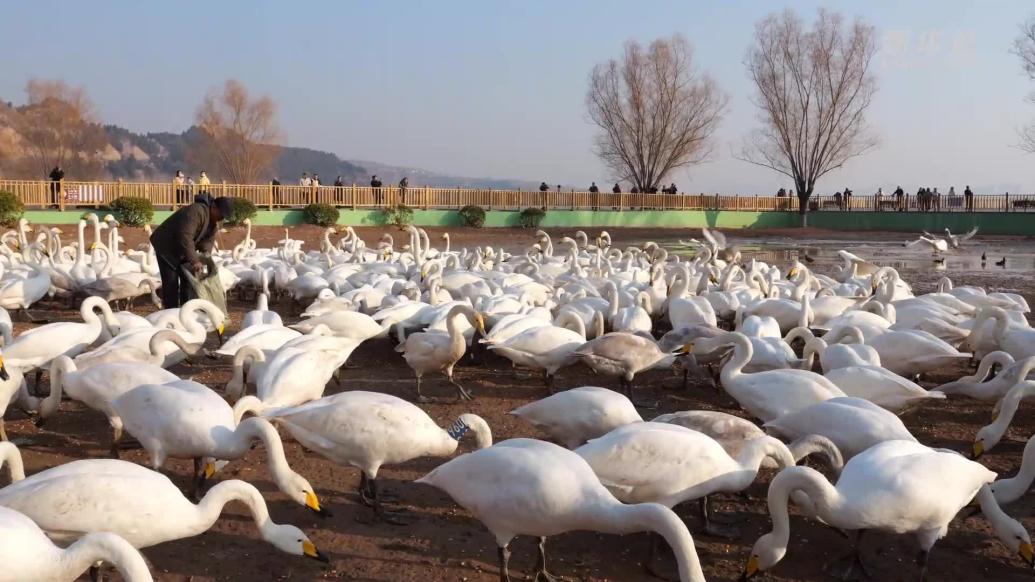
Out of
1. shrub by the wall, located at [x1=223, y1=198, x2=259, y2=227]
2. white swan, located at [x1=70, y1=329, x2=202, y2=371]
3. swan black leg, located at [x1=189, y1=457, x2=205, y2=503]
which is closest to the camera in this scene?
swan black leg, located at [x1=189, y1=457, x2=205, y2=503]

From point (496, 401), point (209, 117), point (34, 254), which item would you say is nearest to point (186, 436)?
point (496, 401)

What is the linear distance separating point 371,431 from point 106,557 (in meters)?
2.13

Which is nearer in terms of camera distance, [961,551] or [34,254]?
[961,551]

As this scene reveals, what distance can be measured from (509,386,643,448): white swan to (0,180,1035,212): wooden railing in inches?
768

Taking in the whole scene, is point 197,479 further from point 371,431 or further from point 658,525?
point 658,525

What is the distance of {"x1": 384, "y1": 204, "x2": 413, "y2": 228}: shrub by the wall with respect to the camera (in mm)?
38688

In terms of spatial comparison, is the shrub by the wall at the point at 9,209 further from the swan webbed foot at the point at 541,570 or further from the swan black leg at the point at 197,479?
the swan webbed foot at the point at 541,570

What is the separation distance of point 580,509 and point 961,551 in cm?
258

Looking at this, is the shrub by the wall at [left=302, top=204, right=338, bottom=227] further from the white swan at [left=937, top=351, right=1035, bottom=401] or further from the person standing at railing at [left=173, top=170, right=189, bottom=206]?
the white swan at [left=937, top=351, right=1035, bottom=401]

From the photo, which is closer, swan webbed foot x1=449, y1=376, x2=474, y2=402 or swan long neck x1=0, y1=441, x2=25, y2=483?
swan long neck x1=0, y1=441, x2=25, y2=483

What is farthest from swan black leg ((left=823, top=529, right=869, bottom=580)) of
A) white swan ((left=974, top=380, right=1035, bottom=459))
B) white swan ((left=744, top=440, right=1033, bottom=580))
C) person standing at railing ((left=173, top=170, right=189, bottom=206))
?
person standing at railing ((left=173, top=170, right=189, bottom=206))

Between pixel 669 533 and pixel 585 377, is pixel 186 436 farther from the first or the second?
pixel 585 377

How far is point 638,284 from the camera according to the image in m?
13.6

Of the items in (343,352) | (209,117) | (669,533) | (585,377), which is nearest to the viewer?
(669,533)
